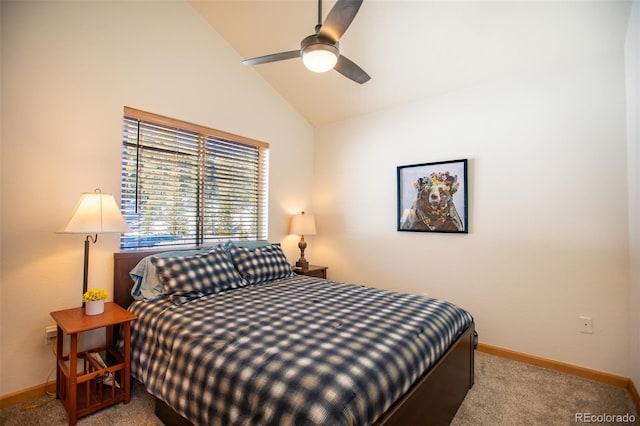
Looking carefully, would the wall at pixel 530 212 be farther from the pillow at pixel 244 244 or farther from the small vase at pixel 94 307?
the small vase at pixel 94 307

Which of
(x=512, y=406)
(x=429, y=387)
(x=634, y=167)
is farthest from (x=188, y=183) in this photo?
(x=634, y=167)

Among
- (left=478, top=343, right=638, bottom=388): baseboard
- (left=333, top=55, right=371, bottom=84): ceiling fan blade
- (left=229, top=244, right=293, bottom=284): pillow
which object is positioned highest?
(left=333, top=55, right=371, bottom=84): ceiling fan blade

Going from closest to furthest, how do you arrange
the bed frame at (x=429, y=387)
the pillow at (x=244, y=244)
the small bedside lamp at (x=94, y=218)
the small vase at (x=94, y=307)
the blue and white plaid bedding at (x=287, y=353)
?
the blue and white plaid bedding at (x=287, y=353)
the bed frame at (x=429, y=387)
the small bedside lamp at (x=94, y=218)
the small vase at (x=94, y=307)
the pillow at (x=244, y=244)

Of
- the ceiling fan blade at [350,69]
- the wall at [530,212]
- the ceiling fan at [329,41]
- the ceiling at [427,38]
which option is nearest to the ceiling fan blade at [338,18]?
the ceiling fan at [329,41]

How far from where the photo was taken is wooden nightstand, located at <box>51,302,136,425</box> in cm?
176

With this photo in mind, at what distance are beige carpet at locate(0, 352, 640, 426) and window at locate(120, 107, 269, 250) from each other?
121 centimetres

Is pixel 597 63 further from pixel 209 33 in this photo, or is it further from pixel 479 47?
pixel 209 33

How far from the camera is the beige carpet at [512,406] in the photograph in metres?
1.83

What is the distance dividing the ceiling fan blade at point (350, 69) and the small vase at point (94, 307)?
2300mm

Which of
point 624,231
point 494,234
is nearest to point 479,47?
point 494,234

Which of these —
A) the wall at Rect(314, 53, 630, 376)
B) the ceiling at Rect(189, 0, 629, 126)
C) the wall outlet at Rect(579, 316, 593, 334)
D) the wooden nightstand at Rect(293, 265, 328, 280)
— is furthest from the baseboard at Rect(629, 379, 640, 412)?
the wooden nightstand at Rect(293, 265, 328, 280)

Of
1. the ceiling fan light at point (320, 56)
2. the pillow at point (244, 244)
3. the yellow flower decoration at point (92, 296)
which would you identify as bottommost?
the yellow flower decoration at point (92, 296)

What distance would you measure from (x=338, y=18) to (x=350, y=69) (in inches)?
18.6

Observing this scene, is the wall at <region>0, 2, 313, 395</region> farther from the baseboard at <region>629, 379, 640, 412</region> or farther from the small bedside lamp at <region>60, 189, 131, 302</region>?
the baseboard at <region>629, 379, 640, 412</region>
